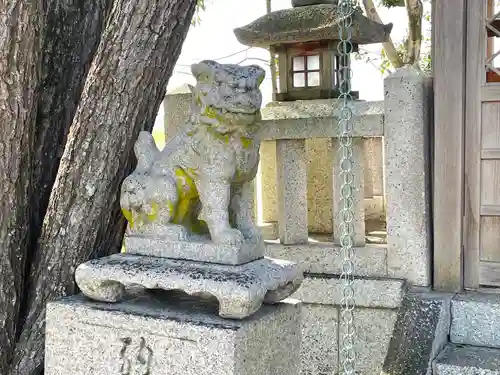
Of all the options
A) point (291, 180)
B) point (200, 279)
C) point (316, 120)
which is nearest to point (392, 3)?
point (316, 120)

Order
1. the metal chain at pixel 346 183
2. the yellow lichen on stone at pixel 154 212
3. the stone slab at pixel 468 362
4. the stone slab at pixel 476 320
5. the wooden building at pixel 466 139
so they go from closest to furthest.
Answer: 1. the yellow lichen on stone at pixel 154 212
2. the metal chain at pixel 346 183
3. the stone slab at pixel 468 362
4. the stone slab at pixel 476 320
5. the wooden building at pixel 466 139

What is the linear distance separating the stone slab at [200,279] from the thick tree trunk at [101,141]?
14.0 inches

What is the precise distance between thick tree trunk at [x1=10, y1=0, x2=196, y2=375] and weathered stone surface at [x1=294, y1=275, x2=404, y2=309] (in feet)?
4.28

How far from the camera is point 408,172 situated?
3.49 m

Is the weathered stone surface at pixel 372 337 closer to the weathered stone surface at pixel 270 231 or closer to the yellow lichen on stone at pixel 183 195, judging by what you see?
the weathered stone surface at pixel 270 231

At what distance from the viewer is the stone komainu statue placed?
2.37 metres

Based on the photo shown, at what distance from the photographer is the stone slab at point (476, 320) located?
3.31m

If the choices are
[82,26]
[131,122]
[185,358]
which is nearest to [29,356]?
[185,358]

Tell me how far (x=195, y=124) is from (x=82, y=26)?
1.10 metres

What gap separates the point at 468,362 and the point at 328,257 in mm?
951

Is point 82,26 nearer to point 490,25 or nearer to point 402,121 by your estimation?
point 402,121

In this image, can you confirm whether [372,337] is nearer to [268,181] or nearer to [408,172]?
[408,172]

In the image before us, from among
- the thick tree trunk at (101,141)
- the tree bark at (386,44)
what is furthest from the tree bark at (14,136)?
the tree bark at (386,44)

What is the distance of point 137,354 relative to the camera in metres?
2.43
